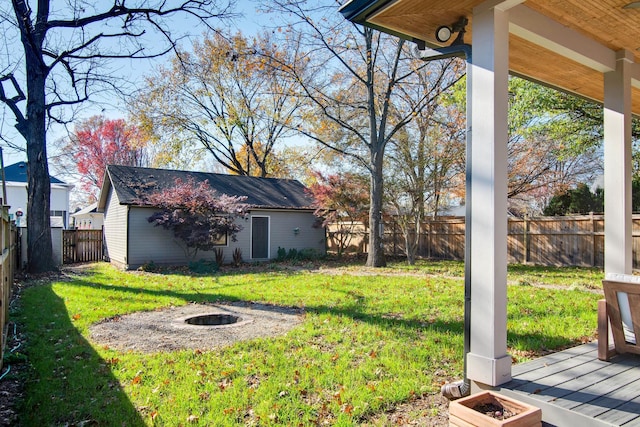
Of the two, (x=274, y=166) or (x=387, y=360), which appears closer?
(x=387, y=360)

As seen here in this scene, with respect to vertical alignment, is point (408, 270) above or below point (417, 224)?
below

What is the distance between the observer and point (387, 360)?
3.99 m

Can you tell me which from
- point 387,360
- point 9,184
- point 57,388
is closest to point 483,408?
point 387,360

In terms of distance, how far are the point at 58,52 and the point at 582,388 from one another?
14.7m

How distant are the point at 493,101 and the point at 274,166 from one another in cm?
2369

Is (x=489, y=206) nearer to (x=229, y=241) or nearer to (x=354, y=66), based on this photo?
(x=354, y=66)

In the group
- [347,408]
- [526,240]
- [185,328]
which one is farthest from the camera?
[526,240]

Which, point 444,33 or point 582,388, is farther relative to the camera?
point 444,33

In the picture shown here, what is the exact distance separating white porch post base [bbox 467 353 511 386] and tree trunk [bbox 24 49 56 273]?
12.5m

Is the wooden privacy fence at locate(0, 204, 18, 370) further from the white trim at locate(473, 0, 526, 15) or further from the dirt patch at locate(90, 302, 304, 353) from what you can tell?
the white trim at locate(473, 0, 526, 15)

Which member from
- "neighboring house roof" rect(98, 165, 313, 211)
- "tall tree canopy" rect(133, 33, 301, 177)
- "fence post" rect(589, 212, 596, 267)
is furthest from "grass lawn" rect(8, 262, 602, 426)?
"tall tree canopy" rect(133, 33, 301, 177)

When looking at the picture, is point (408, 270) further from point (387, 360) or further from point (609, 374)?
point (609, 374)

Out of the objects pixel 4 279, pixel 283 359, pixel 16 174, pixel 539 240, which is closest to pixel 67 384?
pixel 283 359

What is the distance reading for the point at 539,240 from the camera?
1283 cm
